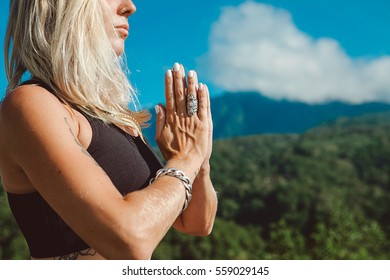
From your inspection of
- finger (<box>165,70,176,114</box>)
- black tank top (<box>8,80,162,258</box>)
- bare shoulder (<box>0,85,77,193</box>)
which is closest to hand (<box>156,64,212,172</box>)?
finger (<box>165,70,176,114</box>)

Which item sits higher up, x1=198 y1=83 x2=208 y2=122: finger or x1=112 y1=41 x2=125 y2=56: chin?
x1=112 y1=41 x2=125 y2=56: chin

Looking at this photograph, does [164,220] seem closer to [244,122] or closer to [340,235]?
[340,235]

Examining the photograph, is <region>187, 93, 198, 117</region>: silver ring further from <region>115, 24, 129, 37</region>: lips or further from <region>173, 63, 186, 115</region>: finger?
<region>115, 24, 129, 37</region>: lips

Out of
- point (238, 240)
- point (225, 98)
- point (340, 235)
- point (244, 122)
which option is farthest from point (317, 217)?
point (225, 98)

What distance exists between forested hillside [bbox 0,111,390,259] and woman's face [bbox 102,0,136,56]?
62.5ft

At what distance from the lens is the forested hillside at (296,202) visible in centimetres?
2652

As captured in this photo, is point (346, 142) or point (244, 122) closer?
point (346, 142)

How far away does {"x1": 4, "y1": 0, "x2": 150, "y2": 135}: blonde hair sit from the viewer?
1.78m

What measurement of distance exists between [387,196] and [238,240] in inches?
531

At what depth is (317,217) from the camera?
45.0 meters

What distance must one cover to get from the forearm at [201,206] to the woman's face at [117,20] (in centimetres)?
54

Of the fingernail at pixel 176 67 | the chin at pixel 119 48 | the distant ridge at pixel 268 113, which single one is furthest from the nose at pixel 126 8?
the distant ridge at pixel 268 113

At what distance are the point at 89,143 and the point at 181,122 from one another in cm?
33

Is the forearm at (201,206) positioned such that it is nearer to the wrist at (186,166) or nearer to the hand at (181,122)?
the hand at (181,122)
